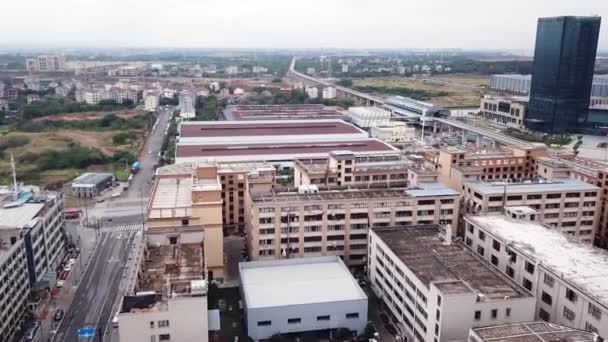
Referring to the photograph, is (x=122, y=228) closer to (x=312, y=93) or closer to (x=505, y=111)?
(x=505, y=111)

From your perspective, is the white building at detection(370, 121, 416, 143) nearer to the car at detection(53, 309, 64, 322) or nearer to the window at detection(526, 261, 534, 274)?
the window at detection(526, 261, 534, 274)

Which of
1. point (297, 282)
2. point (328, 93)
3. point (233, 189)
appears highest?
point (328, 93)

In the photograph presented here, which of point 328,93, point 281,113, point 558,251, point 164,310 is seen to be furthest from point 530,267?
point 328,93

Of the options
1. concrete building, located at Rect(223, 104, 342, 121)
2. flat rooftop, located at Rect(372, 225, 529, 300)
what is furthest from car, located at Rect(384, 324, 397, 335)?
concrete building, located at Rect(223, 104, 342, 121)

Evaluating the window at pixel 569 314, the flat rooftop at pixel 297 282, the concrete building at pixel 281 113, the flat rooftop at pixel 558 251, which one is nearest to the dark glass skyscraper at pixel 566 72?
the concrete building at pixel 281 113

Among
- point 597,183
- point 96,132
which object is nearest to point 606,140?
point 597,183

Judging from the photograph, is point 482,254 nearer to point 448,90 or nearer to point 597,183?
point 597,183

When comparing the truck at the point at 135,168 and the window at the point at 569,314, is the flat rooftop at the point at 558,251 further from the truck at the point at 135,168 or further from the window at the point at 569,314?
the truck at the point at 135,168
